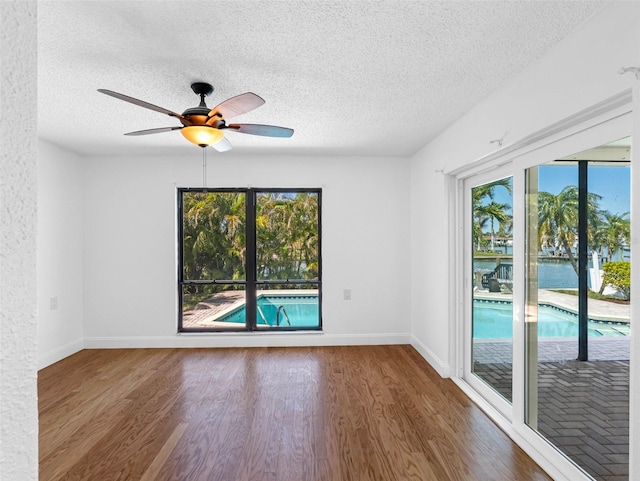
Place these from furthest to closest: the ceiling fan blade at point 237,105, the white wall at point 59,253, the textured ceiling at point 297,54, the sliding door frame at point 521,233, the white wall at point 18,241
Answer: the white wall at point 59,253, the ceiling fan blade at point 237,105, the textured ceiling at point 297,54, the sliding door frame at point 521,233, the white wall at point 18,241

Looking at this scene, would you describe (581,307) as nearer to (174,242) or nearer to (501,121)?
(501,121)

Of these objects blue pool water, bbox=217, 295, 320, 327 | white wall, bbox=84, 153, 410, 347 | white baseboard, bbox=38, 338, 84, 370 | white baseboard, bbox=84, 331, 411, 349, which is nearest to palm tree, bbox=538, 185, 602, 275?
white wall, bbox=84, 153, 410, 347

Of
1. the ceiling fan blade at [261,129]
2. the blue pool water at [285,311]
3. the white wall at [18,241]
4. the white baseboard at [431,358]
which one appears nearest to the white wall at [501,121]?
the white baseboard at [431,358]

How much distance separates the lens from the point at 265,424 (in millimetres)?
2949

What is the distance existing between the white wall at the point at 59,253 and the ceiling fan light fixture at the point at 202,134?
8.37 ft

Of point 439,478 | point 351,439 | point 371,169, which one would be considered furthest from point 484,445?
point 371,169

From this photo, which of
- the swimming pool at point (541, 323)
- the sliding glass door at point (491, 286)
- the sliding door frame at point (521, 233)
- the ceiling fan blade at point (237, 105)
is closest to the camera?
the sliding door frame at point (521, 233)

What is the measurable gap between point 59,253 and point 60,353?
3.87 feet

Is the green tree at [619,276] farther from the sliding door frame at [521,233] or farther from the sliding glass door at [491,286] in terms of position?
the sliding glass door at [491,286]

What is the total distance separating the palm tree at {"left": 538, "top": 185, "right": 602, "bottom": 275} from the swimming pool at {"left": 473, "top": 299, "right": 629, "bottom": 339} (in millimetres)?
321

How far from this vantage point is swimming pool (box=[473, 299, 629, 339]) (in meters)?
2.08

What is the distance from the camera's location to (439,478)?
2.28 meters

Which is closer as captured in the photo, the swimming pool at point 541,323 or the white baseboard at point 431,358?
the swimming pool at point 541,323

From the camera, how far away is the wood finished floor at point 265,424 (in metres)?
2.39
